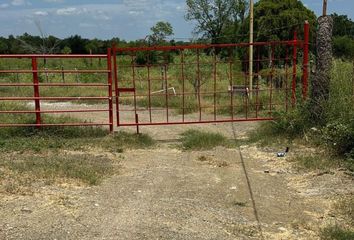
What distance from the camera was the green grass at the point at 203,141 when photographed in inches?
380

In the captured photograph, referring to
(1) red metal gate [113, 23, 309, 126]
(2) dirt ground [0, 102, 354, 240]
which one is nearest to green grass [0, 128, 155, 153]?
(1) red metal gate [113, 23, 309, 126]

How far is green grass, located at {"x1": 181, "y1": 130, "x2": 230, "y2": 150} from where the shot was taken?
9641mm

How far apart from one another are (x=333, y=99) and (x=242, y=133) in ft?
7.70

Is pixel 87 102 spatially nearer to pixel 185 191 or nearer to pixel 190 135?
pixel 190 135

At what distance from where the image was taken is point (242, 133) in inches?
435

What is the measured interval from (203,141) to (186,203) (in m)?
3.71

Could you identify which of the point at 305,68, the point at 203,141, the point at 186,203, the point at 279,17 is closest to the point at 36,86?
the point at 203,141

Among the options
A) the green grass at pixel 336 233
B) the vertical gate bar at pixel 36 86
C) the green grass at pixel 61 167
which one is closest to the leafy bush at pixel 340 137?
the green grass at pixel 336 233

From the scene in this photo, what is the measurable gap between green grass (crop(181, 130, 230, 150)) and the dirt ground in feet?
3.29

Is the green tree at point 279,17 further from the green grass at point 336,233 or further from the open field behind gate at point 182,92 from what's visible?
the green grass at point 336,233

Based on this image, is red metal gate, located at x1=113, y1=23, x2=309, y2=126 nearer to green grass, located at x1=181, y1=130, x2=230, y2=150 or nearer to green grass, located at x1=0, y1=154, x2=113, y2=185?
Answer: green grass, located at x1=181, y1=130, x2=230, y2=150

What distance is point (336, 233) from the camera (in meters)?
5.05

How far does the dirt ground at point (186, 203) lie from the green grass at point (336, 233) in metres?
0.12

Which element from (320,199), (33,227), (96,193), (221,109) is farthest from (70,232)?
(221,109)
